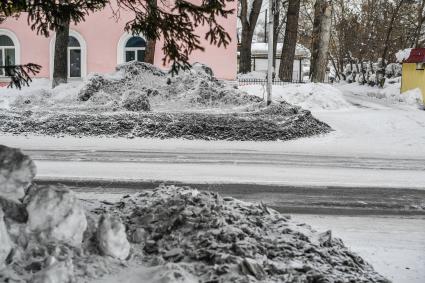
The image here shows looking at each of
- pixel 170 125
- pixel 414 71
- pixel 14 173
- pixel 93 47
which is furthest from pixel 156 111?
pixel 14 173

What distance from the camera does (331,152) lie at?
41.4 feet

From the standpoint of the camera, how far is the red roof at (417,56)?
21.3m

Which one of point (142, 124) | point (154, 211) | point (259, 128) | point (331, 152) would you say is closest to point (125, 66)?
point (142, 124)

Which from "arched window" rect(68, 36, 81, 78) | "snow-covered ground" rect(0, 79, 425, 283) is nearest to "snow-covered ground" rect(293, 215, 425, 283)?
"snow-covered ground" rect(0, 79, 425, 283)

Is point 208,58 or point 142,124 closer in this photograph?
point 142,124

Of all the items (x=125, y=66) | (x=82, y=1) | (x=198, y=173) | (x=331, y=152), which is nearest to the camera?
(x=82, y=1)

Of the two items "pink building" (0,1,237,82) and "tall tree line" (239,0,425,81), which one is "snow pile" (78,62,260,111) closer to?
"pink building" (0,1,237,82)

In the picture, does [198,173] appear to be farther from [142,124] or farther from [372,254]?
[142,124]

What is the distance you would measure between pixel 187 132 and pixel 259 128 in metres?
1.97

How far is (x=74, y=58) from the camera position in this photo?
25312 millimetres

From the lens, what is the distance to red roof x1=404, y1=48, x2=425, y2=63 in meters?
21.3

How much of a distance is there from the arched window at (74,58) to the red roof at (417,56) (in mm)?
14519

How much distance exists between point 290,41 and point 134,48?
7.21 meters

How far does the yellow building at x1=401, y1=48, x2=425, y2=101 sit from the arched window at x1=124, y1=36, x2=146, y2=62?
11.6 meters
